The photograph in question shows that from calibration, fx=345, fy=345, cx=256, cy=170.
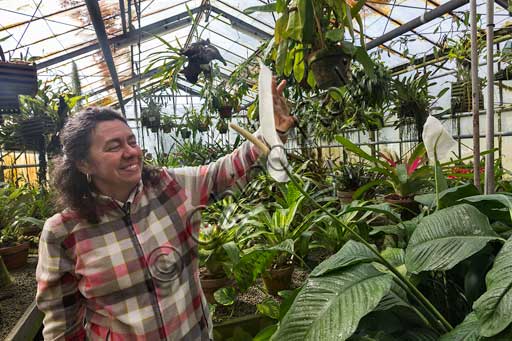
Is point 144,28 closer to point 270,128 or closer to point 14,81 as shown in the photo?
point 14,81

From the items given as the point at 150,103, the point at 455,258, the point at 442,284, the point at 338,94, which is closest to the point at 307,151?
the point at 338,94

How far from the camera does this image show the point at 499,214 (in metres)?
0.92

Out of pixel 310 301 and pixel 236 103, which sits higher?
pixel 236 103

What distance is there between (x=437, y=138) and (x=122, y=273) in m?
0.79

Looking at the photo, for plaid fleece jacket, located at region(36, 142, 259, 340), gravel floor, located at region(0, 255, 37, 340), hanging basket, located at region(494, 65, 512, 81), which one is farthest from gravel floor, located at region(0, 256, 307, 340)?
hanging basket, located at region(494, 65, 512, 81)

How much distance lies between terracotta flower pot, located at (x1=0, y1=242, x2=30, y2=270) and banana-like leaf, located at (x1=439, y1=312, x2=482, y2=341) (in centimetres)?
194

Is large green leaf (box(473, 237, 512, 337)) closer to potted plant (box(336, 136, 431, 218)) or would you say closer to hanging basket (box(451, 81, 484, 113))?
potted plant (box(336, 136, 431, 218))

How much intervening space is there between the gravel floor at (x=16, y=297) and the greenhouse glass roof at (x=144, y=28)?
1602 mm

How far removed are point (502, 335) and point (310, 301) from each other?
288 mm

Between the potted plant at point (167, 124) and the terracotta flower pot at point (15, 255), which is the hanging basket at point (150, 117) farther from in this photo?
the terracotta flower pot at point (15, 255)

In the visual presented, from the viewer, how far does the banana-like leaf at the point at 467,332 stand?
552 millimetres

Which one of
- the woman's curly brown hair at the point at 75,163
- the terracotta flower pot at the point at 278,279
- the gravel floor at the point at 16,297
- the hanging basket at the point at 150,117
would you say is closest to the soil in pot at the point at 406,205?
the terracotta flower pot at the point at 278,279

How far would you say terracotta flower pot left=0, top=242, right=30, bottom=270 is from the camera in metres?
1.73

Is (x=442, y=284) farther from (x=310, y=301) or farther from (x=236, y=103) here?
(x=236, y=103)
